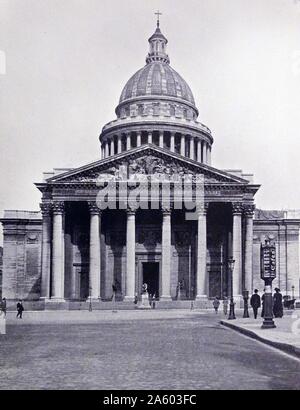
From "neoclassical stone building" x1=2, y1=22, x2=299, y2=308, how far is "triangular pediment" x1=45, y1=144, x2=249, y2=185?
9 centimetres

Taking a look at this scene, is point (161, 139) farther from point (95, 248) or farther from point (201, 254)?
point (95, 248)

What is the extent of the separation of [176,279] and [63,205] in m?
13.6

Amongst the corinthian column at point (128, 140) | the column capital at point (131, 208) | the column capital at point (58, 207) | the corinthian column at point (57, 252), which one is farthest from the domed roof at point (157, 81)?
the corinthian column at point (57, 252)

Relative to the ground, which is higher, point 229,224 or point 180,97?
point 180,97

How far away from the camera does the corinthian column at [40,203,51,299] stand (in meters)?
57.1

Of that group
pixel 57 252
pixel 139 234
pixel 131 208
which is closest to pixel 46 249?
pixel 57 252

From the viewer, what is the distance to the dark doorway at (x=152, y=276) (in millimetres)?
63125

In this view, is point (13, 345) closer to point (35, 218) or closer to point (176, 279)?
point (176, 279)

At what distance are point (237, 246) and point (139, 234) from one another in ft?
35.5

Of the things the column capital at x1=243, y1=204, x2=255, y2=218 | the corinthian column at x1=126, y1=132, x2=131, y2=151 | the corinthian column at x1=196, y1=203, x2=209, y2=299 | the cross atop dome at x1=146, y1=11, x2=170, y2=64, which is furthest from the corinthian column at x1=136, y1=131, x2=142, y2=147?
the column capital at x1=243, y1=204, x2=255, y2=218

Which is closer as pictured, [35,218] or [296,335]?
[296,335]

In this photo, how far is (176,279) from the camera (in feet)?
207
